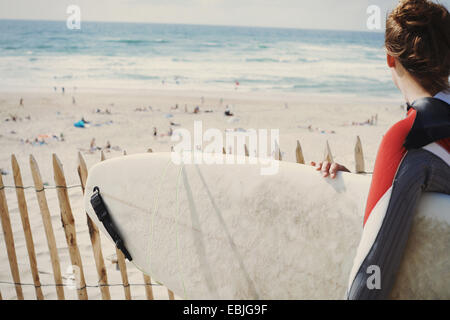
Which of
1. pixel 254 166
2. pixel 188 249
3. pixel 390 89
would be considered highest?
pixel 254 166

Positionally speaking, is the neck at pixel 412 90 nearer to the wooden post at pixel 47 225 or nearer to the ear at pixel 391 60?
the ear at pixel 391 60

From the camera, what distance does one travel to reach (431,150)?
5.08 feet

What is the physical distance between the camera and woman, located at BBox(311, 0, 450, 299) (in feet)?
5.01

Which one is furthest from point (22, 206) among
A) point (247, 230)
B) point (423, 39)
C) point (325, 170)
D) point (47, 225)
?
point (423, 39)

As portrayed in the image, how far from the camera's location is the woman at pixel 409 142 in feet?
5.01

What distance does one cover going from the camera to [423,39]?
1544 millimetres

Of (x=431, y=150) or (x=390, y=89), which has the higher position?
(x=431, y=150)

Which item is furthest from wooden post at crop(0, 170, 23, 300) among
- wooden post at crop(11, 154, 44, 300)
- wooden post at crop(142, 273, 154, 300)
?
wooden post at crop(142, 273, 154, 300)

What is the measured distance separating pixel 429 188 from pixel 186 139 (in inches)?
276

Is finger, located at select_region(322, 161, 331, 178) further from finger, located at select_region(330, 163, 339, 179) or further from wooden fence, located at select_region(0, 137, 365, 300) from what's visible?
wooden fence, located at select_region(0, 137, 365, 300)

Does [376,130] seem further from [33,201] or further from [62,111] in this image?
[62,111]

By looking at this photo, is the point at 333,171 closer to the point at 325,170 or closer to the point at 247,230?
the point at 325,170

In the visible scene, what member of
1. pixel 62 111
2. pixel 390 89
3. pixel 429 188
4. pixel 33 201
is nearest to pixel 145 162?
pixel 429 188

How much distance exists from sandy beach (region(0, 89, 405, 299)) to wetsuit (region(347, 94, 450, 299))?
2.26 m
